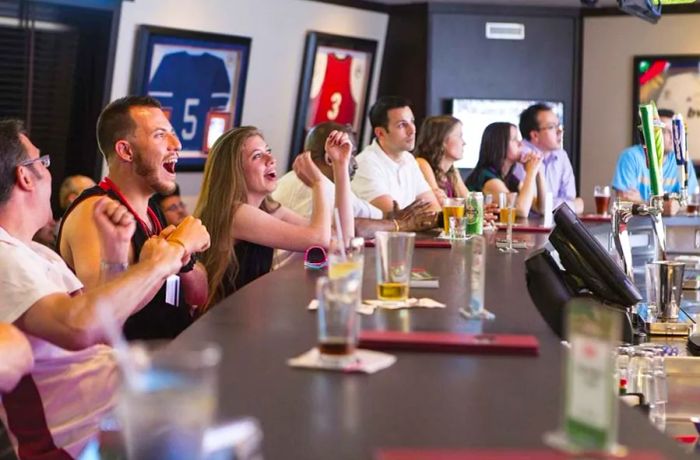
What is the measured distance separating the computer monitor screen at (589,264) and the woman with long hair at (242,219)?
1.17 m

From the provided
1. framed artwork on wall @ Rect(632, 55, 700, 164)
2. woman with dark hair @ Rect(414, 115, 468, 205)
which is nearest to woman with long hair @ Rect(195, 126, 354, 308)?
woman with dark hair @ Rect(414, 115, 468, 205)

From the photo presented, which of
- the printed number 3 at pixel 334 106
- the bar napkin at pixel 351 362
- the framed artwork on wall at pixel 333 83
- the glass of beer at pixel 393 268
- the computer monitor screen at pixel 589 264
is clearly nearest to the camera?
the bar napkin at pixel 351 362

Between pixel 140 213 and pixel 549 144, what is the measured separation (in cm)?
432

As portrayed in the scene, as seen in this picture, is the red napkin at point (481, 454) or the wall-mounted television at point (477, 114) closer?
the red napkin at point (481, 454)

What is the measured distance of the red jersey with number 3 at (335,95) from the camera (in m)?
9.02

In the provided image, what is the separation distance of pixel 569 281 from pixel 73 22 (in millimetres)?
4873

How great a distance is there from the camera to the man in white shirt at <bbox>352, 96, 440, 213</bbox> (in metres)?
5.29

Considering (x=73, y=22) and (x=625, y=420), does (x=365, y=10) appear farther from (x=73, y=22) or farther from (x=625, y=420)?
(x=625, y=420)

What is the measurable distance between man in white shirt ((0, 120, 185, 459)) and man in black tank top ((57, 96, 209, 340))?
24cm

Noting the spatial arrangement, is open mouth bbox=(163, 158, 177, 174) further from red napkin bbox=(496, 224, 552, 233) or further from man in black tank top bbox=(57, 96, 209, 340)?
red napkin bbox=(496, 224, 552, 233)

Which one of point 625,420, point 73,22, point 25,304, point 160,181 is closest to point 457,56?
point 73,22

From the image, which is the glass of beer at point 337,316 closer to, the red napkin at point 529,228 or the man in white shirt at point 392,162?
the red napkin at point 529,228

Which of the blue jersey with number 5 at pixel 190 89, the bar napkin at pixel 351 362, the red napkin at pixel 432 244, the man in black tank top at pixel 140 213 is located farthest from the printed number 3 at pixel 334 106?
the bar napkin at pixel 351 362

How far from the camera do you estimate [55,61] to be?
6684 mm
